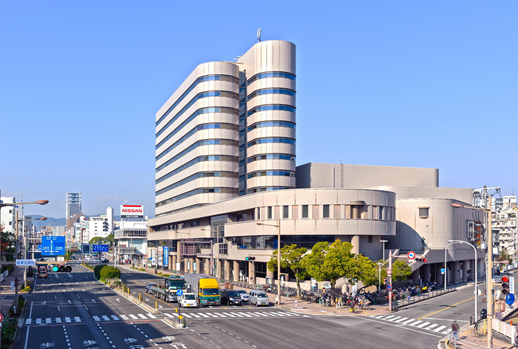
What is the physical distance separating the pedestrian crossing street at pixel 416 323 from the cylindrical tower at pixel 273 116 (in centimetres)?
6212

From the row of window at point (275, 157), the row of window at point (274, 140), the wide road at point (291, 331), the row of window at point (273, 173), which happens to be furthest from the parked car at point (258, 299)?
the row of window at point (274, 140)

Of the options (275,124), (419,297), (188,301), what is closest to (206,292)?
(188,301)

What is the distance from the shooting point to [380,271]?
2808 inches

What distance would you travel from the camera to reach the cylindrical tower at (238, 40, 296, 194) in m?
121

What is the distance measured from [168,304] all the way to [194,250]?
6681cm

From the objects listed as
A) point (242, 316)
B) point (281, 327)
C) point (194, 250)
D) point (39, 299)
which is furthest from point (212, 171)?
point (281, 327)

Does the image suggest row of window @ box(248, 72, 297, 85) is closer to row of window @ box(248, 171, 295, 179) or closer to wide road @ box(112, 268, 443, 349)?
row of window @ box(248, 171, 295, 179)

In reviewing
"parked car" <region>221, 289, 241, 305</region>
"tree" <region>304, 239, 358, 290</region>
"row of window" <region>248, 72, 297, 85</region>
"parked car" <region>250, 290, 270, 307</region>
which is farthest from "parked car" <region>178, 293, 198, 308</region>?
"row of window" <region>248, 72, 297, 85</region>

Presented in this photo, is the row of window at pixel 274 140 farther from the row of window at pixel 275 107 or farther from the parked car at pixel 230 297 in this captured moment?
the parked car at pixel 230 297

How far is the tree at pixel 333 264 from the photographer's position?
68375mm

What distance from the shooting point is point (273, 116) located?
12038cm

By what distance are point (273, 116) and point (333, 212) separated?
36.8 metres

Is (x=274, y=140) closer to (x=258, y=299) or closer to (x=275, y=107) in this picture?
(x=275, y=107)

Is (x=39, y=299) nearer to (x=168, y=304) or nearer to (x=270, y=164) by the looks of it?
(x=168, y=304)
